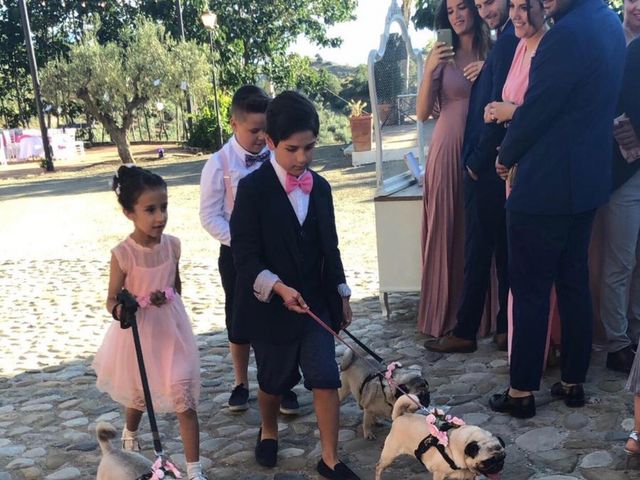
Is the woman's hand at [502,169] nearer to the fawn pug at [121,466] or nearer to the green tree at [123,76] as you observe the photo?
the fawn pug at [121,466]

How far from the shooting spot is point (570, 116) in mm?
3189

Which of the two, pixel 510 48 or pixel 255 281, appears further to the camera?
pixel 510 48

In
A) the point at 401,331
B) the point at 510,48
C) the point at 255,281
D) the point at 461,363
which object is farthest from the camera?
the point at 401,331

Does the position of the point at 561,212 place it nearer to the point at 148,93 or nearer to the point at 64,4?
the point at 148,93

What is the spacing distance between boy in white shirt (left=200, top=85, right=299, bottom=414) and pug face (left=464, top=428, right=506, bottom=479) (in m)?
1.60

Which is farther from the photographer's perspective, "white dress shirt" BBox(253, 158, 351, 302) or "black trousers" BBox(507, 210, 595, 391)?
"black trousers" BBox(507, 210, 595, 391)

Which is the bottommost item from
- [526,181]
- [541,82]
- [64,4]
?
[526,181]

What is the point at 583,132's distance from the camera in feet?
10.5

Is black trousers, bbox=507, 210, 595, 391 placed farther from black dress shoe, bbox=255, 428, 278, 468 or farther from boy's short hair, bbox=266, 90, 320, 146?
black dress shoe, bbox=255, 428, 278, 468

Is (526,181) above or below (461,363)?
above

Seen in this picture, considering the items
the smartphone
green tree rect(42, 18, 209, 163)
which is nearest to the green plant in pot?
green tree rect(42, 18, 209, 163)

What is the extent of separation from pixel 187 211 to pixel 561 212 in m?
10.4

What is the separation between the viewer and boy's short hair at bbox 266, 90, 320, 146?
2.95 meters

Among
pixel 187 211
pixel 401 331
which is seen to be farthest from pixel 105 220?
pixel 401 331
